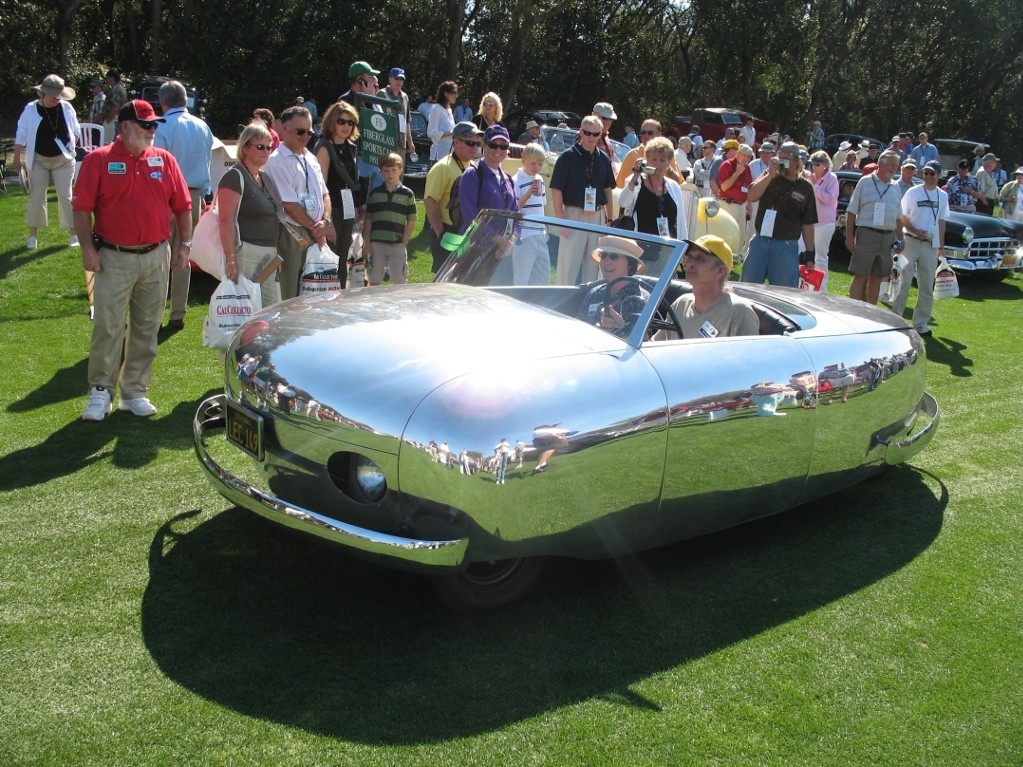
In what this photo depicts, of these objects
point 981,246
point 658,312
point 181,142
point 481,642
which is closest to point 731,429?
point 658,312

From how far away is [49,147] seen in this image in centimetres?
974

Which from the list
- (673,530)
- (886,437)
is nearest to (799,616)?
(673,530)

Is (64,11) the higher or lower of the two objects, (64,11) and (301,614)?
the higher

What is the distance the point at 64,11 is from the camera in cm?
2541

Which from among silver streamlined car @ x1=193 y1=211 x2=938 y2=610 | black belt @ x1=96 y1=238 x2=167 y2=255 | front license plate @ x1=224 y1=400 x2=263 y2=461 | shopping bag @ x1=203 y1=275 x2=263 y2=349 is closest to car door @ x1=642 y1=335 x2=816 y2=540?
silver streamlined car @ x1=193 y1=211 x2=938 y2=610

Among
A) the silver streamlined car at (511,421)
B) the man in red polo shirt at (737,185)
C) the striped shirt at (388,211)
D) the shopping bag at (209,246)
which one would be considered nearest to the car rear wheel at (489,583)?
the silver streamlined car at (511,421)

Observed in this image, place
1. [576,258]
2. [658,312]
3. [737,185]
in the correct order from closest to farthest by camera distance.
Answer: [658,312]
[576,258]
[737,185]

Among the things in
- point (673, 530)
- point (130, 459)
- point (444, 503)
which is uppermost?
point (444, 503)

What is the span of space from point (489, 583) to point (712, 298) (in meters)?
2.01

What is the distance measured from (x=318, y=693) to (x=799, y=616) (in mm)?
2001

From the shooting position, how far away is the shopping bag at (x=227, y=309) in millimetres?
5750

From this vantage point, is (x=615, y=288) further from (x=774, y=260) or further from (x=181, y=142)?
(x=181, y=142)

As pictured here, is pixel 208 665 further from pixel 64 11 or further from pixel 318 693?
pixel 64 11

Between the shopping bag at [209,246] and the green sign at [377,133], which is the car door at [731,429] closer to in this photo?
the shopping bag at [209,246]
